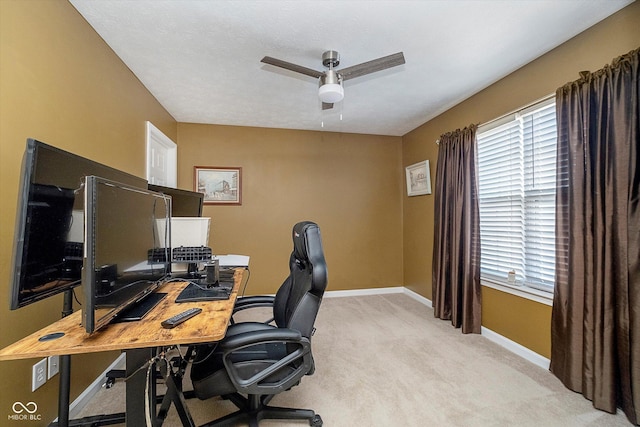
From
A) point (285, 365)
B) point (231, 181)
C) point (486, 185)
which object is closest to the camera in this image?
point (285, 365)

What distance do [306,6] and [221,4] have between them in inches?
20.4

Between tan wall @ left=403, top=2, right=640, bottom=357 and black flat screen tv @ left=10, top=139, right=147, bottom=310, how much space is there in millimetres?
3156

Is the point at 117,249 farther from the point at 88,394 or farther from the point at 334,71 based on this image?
the point at 334,71

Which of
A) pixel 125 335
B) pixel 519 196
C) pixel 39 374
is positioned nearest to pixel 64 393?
pixel 39 374

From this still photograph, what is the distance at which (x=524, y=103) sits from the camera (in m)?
2.33

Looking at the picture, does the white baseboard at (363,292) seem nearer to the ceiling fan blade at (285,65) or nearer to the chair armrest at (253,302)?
the chair armrest at (253,302)

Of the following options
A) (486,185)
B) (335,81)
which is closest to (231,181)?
(335,81)

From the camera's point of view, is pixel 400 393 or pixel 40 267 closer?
pixel 40 267

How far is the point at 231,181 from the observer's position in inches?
152

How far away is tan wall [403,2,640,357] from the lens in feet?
5.75

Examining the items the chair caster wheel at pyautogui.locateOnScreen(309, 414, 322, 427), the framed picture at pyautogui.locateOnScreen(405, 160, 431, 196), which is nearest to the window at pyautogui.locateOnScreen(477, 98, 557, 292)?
the framed picture at pyautogui.locateOnScreen(405, 160, 431, 196)

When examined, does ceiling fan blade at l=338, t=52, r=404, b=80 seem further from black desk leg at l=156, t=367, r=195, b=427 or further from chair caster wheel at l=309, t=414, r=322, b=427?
chair caster wheel at l=309, t=414, r=322, b=427

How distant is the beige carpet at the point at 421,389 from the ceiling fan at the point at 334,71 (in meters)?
2.13

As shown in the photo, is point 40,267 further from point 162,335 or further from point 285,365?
point 285,365
